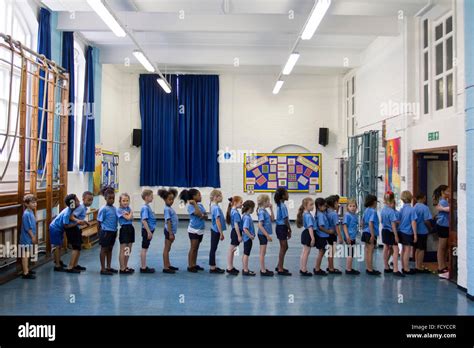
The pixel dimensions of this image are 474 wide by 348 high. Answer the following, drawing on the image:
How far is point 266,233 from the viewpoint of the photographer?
6.52 m

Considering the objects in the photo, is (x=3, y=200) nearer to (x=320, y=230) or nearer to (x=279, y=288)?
(x=279, y=288)

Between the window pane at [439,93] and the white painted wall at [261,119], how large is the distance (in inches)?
261

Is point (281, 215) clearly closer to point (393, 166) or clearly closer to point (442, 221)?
point (442, 221)

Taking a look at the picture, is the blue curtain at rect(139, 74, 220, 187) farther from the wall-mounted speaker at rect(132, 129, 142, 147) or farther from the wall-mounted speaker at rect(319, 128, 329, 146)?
the wall-mounted speaker at rect(319, 128, 329, 146)

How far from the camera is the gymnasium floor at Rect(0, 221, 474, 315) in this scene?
4.91 meters

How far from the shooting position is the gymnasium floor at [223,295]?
16.1 feet

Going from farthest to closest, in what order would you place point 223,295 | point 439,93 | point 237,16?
point 237,16 < point 439,93 < point 223,295

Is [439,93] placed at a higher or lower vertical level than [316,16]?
lower

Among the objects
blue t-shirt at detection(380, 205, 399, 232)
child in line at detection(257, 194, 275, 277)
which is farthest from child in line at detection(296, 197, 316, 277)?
blue t-shirt at detection(380, 205, 399, 232)

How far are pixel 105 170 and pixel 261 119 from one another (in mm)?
5167

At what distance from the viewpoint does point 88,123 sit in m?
10.4

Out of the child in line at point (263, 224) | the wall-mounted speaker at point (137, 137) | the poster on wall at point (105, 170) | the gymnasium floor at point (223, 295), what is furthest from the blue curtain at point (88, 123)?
the child in line at point (263, 224)

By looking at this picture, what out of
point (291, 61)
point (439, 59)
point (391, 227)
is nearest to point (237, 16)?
point (291, 61)

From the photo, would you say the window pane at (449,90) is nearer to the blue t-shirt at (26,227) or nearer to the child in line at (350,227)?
the child in line at (350,227)
